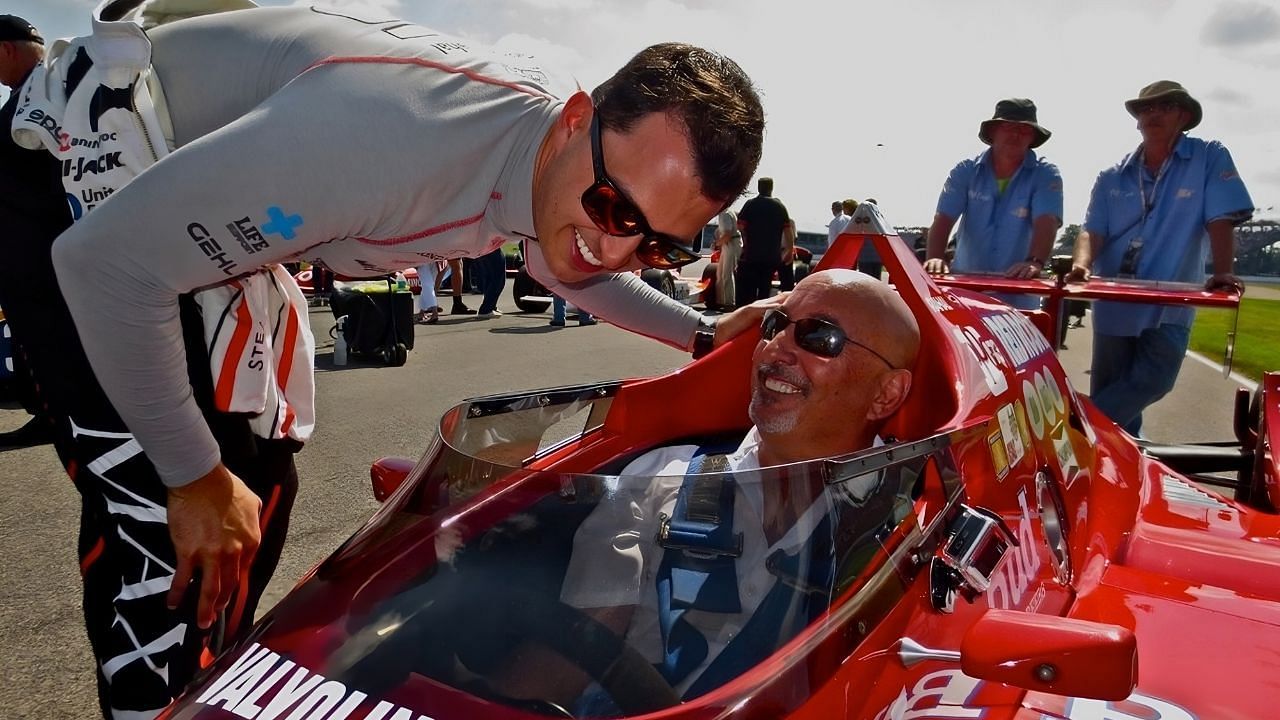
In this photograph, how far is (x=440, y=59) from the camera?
4.55 feet

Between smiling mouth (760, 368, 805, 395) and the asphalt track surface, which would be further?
the asphalt track surface

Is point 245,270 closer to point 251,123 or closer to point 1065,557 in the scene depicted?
point 251,123

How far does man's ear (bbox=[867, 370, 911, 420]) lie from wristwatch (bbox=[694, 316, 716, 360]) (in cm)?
55

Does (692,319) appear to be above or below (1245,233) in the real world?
above

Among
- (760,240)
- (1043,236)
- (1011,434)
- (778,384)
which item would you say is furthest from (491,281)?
(1011,434)

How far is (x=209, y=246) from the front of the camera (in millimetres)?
1183

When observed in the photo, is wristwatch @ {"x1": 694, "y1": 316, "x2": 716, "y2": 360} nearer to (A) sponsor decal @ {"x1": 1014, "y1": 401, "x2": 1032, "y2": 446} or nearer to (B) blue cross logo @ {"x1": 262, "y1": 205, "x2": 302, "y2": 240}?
(A) sponsor decal @ {"x1": 1014, "y1": 401, "x2": 1032, "y2": 446}

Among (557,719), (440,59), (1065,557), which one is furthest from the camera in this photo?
(1065,557)

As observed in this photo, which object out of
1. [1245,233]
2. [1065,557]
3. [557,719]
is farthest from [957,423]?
[1245,233]

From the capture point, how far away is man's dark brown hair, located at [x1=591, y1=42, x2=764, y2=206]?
138cm

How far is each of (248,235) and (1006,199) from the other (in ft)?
14.5

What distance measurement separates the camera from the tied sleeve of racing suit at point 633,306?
2.34 m

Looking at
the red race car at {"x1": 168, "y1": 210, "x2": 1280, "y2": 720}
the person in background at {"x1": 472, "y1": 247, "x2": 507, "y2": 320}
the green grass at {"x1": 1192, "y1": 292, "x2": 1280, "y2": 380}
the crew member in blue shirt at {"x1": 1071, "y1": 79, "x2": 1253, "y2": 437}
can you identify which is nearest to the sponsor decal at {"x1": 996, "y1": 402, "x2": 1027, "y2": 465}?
the red race car at {"x1": 168, "y1": 210, "x2": 1280, "y2": 720}

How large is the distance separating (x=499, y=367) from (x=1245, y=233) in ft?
241
